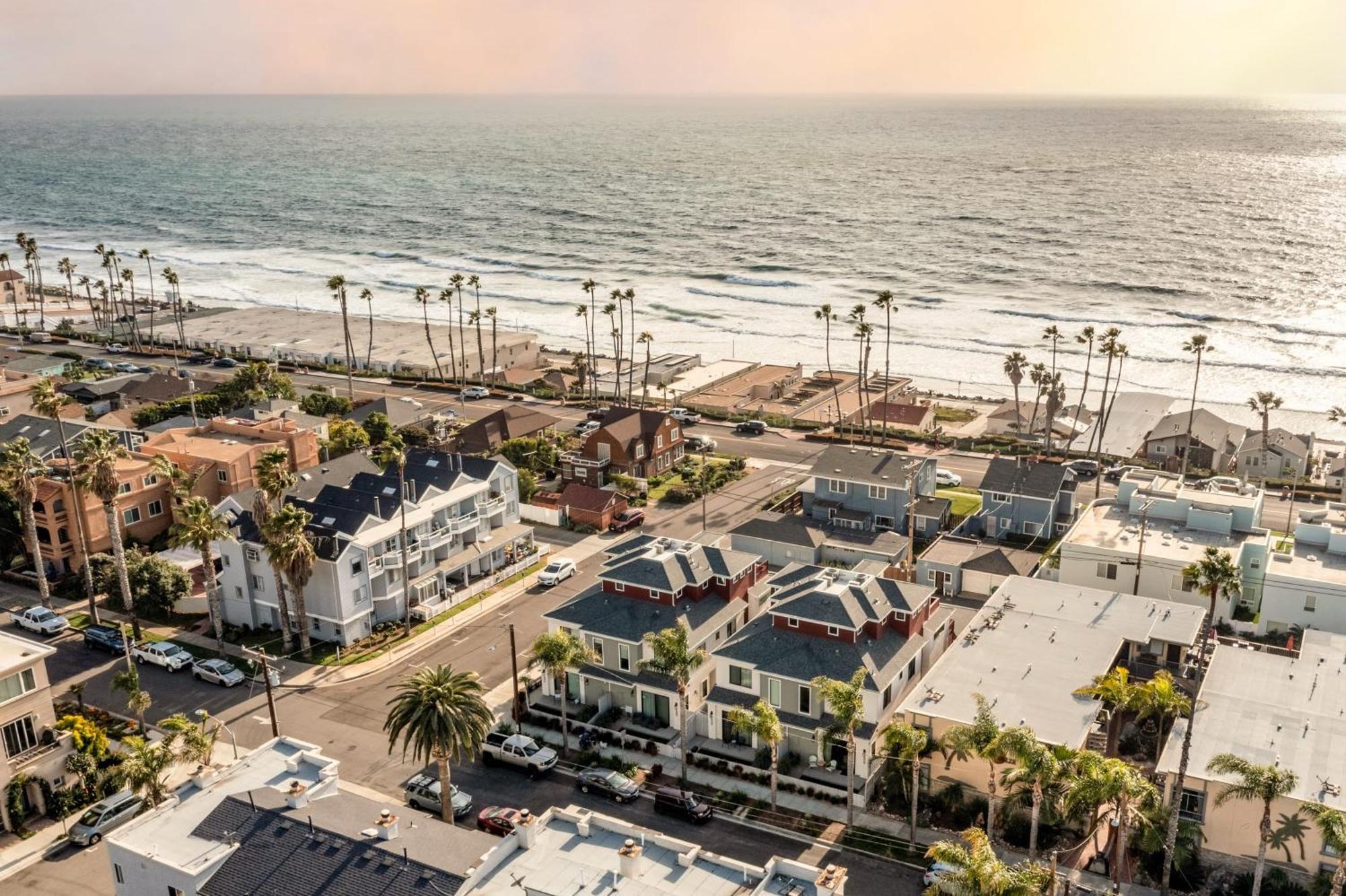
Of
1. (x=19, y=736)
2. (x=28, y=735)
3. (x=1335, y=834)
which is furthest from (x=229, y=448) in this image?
(x=1335, y=834)

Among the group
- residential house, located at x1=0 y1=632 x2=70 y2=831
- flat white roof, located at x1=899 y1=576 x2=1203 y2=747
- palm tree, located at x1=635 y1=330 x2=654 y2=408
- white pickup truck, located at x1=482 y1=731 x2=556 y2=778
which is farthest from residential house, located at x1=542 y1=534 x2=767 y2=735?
palm tree, located at x1=635 y1=330 x2=654 y2=408

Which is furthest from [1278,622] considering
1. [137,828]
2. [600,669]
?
[137,828]

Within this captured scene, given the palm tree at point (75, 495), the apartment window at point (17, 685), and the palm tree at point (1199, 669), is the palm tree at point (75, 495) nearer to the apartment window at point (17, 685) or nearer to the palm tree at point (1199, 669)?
the apartment window at point (17, 685)

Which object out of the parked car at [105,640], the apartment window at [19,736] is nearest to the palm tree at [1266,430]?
the parked car at [105,640]

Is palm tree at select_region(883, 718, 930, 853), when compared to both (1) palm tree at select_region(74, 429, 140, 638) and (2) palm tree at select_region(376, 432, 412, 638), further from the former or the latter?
(1) palm tree at select_region(74, 429, 140, 638)

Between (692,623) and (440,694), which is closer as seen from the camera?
(440,694)

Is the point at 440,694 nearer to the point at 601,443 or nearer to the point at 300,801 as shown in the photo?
the point at 300,801
